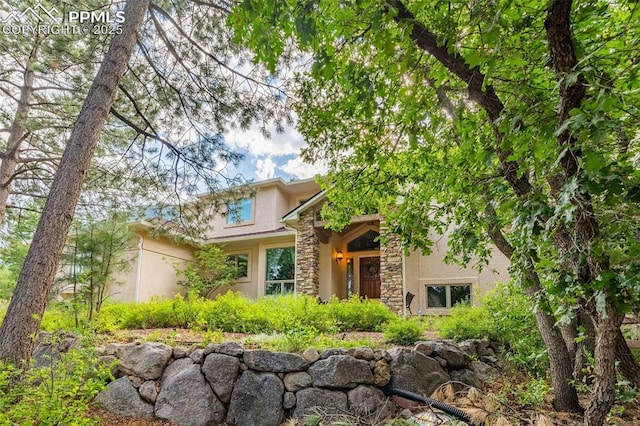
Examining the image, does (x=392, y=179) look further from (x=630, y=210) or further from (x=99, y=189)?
(x=99, y=189)

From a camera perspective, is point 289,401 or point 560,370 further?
point 289,401

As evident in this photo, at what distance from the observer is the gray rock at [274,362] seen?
4344 mm

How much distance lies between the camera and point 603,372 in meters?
2.19

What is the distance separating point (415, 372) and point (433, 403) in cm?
102

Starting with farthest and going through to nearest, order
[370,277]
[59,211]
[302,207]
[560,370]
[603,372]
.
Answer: [370,277]
[302,207]
[59,211]
[560,370]
[603,372]

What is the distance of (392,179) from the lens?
4531 millimetres

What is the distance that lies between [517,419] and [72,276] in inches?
272

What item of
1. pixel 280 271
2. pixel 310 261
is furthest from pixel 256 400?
pixel 280 271

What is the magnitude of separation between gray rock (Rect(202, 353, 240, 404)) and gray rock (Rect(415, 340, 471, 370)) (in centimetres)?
247

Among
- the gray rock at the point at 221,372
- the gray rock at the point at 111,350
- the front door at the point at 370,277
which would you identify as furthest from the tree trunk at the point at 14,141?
the front door at the point at 370,277

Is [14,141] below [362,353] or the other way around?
the other way around

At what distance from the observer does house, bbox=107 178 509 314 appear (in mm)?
10203

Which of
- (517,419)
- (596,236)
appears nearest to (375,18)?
(596,236)

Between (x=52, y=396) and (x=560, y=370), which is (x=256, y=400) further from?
(x=560, y=370)
